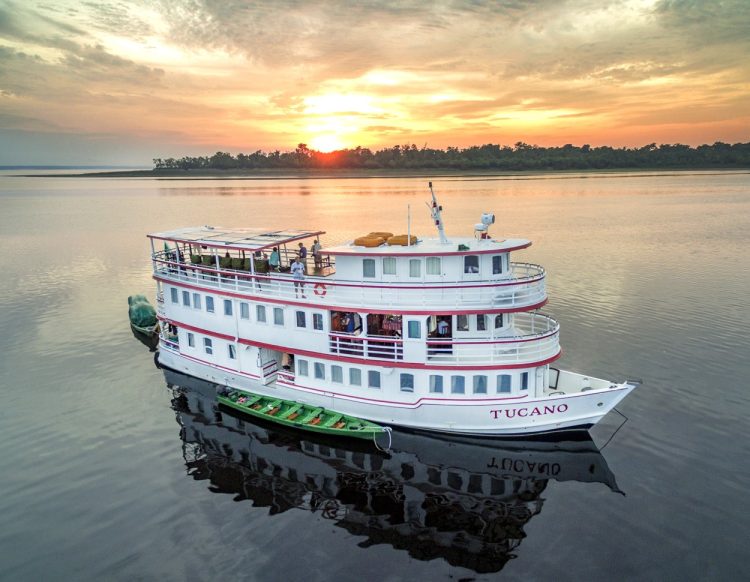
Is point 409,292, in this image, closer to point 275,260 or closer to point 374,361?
point 374,361

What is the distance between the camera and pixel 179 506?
1791cm

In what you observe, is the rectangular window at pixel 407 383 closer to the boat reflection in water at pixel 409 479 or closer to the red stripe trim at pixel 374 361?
the red stripe trim at pixel 374 361

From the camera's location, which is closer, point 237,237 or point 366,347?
point 366,347

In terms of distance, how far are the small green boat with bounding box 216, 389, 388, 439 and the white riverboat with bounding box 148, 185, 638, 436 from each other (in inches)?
21.7

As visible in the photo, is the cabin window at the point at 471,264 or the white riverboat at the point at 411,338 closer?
the white riverboat at the point at 411,338

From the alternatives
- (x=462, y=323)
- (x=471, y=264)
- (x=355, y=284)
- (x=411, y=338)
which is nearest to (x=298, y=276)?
(x=355, y=284)

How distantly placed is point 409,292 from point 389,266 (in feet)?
5.43

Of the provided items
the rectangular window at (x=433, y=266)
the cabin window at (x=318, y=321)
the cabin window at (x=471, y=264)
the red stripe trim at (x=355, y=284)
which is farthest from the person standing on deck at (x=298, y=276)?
the cabin window at (x=471, y=264)

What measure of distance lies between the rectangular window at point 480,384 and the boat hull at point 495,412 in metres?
0.36

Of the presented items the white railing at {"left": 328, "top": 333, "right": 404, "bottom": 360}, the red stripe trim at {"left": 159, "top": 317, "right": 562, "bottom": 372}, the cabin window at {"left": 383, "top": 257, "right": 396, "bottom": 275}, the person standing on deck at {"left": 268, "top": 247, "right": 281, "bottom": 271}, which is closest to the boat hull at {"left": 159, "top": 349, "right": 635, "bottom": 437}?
the red stripe trim at {"left": 159, "top": 317, "right": 562, "bottom": 372}

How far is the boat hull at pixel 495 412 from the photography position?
65.5 ft

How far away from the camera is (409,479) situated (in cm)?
1922

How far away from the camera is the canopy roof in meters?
24.3

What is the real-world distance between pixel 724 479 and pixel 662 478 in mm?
2217
